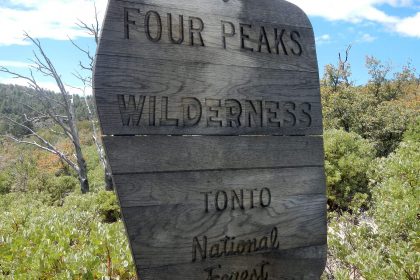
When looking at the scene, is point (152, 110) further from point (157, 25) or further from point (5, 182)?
point (5, 182)

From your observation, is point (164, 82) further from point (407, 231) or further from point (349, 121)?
point (349, 121)

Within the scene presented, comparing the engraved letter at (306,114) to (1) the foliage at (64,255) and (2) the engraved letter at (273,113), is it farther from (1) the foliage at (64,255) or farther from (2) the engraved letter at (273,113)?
(1) the foliage at (64,255)

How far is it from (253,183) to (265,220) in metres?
0.20

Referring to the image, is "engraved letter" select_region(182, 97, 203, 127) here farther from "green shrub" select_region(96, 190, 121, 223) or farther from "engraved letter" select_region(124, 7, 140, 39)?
"green shrub" select_region(96, 190, 121, 223)

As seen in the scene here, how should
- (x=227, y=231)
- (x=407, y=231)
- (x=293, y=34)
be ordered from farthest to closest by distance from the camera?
(x=407, y=231), (x=293, y=34), (x=227, y=231)

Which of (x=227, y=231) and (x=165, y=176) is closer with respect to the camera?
(x=165, y=176)

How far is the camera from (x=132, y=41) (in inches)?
68.1

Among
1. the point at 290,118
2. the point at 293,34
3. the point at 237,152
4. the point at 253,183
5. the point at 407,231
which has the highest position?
the point at 293,34

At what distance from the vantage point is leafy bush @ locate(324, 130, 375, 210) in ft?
30.4

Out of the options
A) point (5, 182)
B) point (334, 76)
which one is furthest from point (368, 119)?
point (5, 182)

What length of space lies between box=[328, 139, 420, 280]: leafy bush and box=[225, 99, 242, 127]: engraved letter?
6.18 ft

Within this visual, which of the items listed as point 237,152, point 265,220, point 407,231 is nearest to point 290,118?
point 237,152

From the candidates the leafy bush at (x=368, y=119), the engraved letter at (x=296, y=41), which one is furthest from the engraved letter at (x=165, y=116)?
the leafy bush at (x=368, y=119)

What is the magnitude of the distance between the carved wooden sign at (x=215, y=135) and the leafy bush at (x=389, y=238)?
48.4 inches
